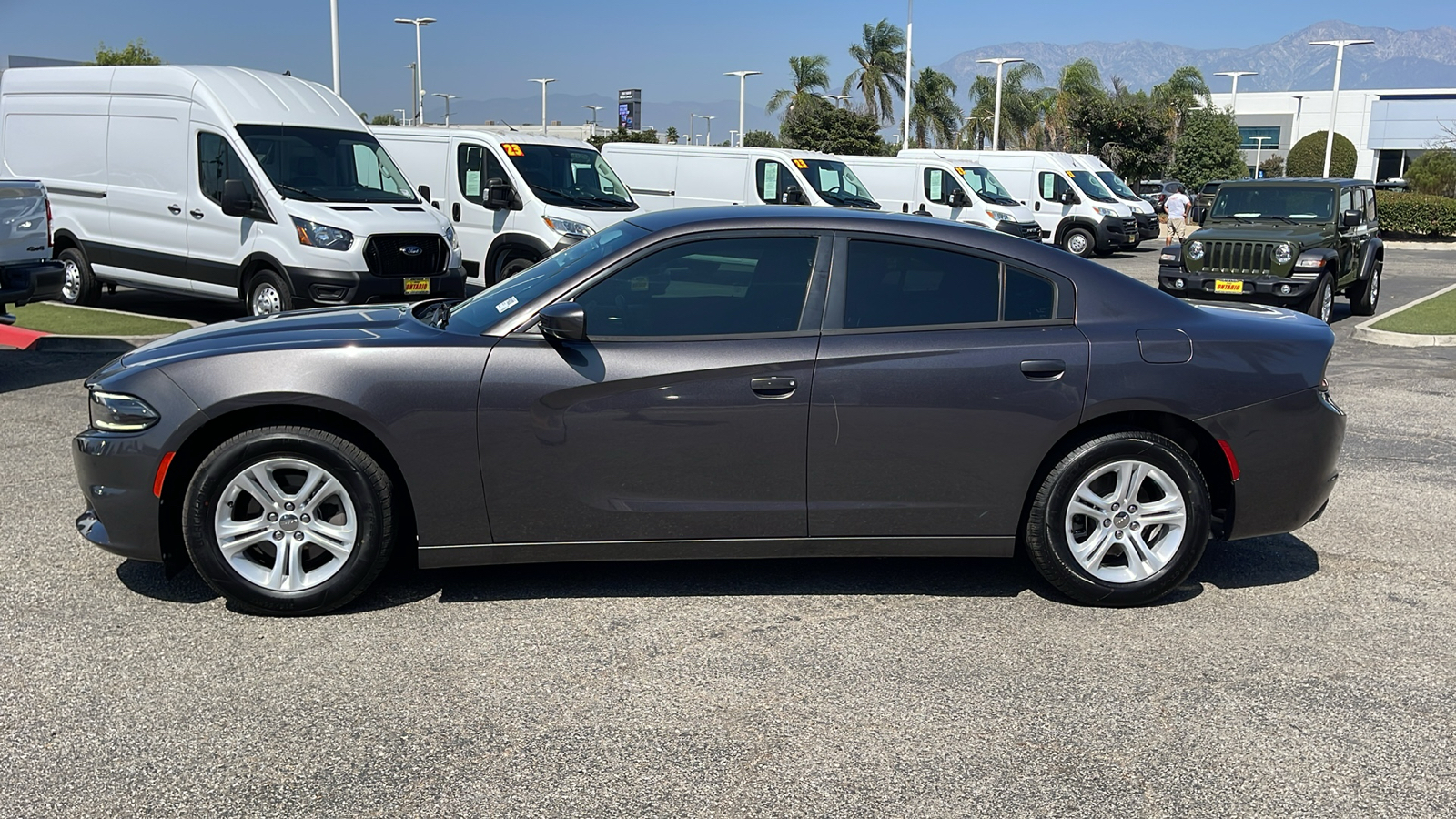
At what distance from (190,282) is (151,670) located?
30.8 feet

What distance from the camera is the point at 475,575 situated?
5250mm

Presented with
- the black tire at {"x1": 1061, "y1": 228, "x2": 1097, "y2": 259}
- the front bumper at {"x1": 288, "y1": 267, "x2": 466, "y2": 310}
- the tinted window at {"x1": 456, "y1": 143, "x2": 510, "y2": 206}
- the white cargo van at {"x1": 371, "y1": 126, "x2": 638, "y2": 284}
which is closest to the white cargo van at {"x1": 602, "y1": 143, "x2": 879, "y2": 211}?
the white cargo van at {"x1": 371, "y1": 126, "x2": 638, "y2": 284}

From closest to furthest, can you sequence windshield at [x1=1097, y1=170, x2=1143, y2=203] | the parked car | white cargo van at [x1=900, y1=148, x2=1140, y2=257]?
the parked car → white cargo van at [x1=900, y1=148, x2=1140, y2=257] → windshield at [x1=1097, y1=170, x2=1143, y2=203]

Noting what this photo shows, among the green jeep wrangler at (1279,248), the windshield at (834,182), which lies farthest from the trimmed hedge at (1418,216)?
the green jeep wrangler at (1279,248)

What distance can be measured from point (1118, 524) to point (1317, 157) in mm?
72107

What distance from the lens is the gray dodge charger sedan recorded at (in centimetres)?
461

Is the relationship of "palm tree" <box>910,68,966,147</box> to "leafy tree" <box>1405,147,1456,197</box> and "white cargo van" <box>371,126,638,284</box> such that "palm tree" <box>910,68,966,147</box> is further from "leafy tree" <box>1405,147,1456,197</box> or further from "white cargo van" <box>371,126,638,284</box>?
"white cargo van" <box>371,126,638,284</box>

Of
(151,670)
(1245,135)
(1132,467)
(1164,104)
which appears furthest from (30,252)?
(1245,135)

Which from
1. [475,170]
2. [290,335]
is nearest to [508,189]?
[475,170]

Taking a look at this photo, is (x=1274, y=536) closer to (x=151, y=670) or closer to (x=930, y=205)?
(x=151, y=670)

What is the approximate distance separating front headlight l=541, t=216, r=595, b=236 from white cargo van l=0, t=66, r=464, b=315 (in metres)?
1.99

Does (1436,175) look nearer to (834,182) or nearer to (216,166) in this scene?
(834,182)

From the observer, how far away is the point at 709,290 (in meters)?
4.84

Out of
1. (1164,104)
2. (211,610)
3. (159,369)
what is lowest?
(211,610)
